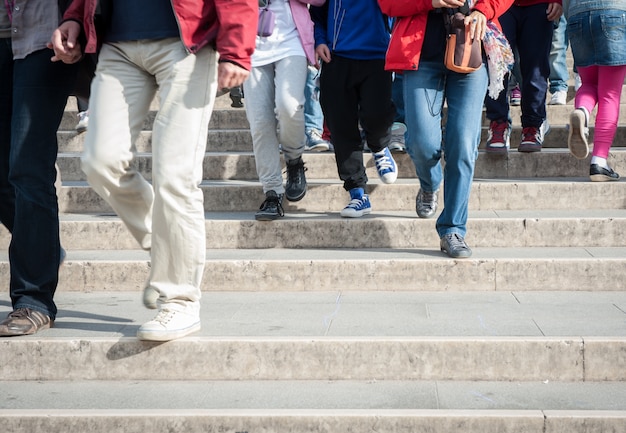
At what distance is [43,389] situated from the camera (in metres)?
4.11

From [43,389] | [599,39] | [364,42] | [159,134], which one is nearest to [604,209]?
[599,39]

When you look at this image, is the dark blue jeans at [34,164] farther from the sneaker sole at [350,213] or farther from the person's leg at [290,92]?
the sneaker sole at [350,213]

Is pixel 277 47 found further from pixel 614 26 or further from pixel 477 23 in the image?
pixel 614 26

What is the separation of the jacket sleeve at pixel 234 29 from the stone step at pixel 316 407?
54.4 inches

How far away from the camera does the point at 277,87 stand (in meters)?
5.91

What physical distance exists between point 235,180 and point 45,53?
2.84 metres

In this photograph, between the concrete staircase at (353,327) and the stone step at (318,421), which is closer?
the stone step at (318,421)

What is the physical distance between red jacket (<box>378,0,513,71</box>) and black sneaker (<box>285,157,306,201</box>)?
1.07 metres

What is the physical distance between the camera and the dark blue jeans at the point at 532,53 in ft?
23.1

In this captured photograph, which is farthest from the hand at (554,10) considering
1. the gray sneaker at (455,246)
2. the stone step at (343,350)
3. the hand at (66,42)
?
the hand at (66,42)

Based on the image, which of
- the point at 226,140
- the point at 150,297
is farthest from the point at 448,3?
the point at 226,140

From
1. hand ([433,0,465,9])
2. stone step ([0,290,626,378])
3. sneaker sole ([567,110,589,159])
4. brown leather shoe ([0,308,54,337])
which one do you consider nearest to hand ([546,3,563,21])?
sneaker sole ([567,110,589,159])

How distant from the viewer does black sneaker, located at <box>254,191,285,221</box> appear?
19.4ft

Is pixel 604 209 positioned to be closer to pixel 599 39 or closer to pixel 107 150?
pixel 599 39
